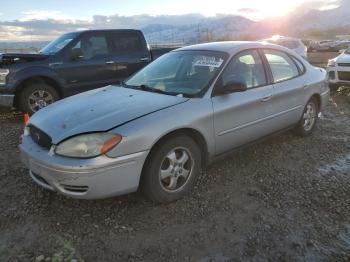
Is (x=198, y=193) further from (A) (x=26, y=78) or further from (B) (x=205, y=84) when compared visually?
(A) (x=26, y=78)

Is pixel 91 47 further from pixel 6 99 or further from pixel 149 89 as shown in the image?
pixel 149 89

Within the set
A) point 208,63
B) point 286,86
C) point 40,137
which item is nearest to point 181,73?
point 208,63

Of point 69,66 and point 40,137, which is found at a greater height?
point 69,66

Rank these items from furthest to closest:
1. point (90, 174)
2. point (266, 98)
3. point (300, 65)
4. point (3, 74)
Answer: point (3, 74), point (300, 65), point (266, 98), point (90, 174)

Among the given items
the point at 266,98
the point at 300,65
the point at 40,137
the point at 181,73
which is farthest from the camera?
the point at 300,65

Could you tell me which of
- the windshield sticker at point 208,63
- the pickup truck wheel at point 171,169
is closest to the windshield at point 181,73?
the windshield sticker at point 208,63

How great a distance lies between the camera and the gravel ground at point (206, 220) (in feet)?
9.86

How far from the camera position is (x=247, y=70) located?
455 centimetres

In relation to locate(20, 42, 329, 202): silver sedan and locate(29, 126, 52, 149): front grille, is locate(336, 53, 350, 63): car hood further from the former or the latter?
locate(29, 126, 52, 149): front grille

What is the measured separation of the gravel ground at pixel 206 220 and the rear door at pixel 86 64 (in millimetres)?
3181

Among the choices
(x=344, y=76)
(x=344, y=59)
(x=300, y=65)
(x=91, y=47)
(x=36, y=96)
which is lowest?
(x=344, y=76)

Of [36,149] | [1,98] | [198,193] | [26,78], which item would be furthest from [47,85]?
[198,193]

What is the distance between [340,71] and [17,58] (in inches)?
320

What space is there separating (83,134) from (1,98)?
15.0ft
